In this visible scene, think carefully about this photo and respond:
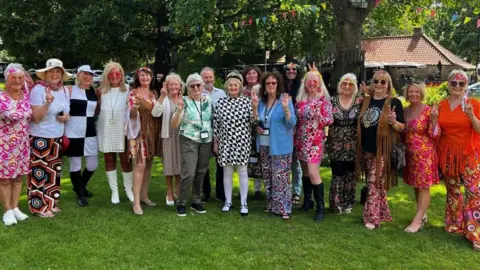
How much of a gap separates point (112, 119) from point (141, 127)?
364mm

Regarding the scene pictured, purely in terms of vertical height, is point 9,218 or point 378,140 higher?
point 378,140

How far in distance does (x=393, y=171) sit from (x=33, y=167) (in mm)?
4157

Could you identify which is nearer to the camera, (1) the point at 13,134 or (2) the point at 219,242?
(2) the point at 219,242

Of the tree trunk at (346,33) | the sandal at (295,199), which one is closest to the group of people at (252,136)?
the sandal at (295,199)

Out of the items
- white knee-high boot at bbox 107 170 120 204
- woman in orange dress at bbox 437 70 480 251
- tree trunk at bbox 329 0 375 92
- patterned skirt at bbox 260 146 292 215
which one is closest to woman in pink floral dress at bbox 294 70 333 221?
patterned skirt at bbox 260 146 292 215

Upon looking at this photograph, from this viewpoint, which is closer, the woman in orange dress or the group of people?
the woman in orange dress

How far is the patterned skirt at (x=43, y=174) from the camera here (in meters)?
4.87

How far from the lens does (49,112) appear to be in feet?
15.7

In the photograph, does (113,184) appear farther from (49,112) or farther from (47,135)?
(49,112)

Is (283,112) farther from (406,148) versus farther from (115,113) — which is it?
(115,113)

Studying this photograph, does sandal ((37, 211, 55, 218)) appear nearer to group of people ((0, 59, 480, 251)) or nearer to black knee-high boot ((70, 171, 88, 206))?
group of people ((0, 59, 480, 251))

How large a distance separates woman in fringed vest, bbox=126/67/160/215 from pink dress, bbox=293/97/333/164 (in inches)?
71.3

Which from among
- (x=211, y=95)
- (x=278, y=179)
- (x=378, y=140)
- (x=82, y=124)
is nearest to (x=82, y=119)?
(x=82, y=124)

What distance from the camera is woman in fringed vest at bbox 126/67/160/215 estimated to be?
504 cm
